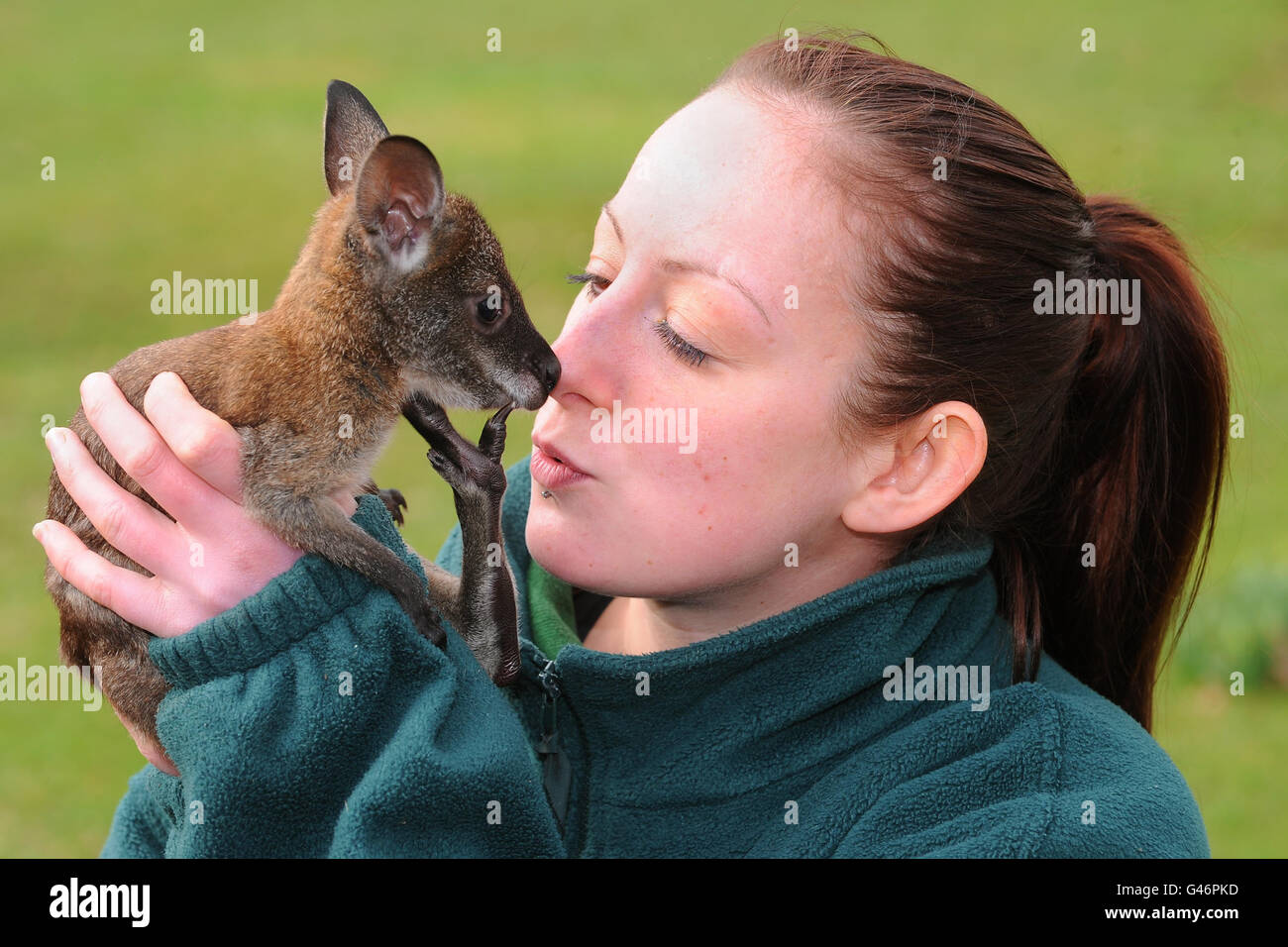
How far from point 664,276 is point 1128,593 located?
5.16 ft

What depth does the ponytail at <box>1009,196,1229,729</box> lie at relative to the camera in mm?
A: 3529

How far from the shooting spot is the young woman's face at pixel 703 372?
9.92ft

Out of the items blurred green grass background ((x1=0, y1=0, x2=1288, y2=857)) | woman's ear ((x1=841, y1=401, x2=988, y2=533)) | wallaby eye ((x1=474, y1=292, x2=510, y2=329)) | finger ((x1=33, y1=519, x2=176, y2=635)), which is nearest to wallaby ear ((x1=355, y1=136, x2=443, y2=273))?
wallaby eye ((x1=474, y1=292, x2=510, y2=329))

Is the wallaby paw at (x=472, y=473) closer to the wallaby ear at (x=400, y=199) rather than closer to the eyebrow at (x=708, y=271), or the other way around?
the wallaby ear at (x=400, y=199)

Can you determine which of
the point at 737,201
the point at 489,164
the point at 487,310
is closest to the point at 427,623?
the point at 487,310

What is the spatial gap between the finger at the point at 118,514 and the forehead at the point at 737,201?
1.20 meters

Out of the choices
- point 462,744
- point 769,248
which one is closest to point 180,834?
point 462,744

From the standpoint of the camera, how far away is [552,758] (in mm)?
3336

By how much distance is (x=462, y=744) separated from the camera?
110 inches

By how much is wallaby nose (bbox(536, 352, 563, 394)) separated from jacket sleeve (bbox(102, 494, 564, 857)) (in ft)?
2.07

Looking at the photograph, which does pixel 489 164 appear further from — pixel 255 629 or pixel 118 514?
pixel 255 629

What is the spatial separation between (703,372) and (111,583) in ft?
4.39

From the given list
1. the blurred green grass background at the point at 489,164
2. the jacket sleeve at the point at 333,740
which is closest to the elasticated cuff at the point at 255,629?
the jacket sleeve at the point at 333,740

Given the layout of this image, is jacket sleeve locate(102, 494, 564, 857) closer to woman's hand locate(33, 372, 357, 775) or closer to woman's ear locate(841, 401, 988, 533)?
woman's hand locate(33, 372, 357, 775)
